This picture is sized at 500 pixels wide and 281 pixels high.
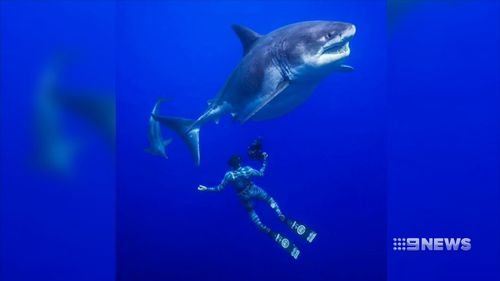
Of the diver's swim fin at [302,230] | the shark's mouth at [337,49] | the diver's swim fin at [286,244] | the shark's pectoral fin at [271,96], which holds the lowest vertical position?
the diver's swim fin at [286,244]

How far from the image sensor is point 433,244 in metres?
3.71

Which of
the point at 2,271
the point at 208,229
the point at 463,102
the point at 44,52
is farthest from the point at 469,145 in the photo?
the point at 2,271

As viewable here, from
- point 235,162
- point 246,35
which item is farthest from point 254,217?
point 246,35

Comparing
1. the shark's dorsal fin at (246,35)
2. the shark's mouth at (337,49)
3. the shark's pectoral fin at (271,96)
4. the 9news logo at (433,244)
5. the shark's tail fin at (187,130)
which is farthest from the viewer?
A: the 9news logo at (433,244)

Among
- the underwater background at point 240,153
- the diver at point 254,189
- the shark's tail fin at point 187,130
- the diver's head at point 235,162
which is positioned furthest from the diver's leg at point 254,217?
the shark's tail fin at point 187,130

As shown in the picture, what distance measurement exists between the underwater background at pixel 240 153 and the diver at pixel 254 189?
0.19 meters

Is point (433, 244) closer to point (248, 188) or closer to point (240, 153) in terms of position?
point (248, 188)

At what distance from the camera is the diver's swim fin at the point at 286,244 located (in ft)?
11.8

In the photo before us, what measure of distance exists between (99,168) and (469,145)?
9.67ft

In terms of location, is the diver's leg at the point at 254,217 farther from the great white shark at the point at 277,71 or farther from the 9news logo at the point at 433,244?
the 9news logo at the point at 433,244

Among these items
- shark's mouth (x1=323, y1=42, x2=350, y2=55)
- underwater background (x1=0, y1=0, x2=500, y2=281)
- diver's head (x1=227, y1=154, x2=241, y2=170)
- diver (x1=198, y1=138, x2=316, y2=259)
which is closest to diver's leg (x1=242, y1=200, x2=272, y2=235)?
diver (x1=198, y1=138, x2=316, y2=259)

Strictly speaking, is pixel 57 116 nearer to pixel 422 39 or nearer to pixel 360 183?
pixel 360 183

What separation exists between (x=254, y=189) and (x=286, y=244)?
49 cm

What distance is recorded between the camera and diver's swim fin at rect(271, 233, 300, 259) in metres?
3.59
